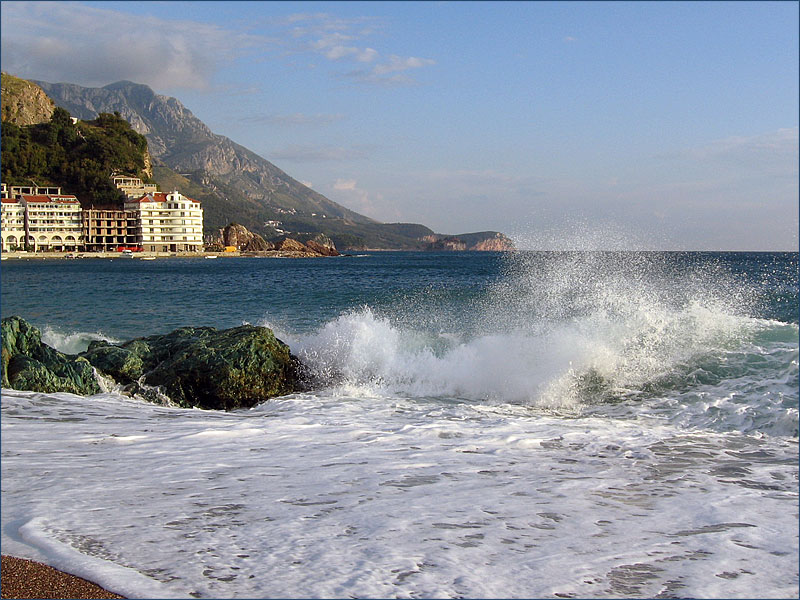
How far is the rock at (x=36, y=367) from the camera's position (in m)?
8.57

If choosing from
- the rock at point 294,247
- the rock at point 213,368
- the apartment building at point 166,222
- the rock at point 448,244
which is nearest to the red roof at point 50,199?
the apartment building at point 166,222

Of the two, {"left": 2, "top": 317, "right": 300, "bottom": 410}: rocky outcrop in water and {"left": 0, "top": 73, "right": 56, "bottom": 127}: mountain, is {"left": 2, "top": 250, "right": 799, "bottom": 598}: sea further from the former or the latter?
{"left": 0, "top": 73, "right": 56, "bottom": 127}: mountain

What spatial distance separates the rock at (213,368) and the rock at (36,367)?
50cm

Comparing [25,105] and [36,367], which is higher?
[25,105]

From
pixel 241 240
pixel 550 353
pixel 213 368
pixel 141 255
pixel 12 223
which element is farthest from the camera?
pixel 241 240

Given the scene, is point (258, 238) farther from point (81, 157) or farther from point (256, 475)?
point (256, 475)

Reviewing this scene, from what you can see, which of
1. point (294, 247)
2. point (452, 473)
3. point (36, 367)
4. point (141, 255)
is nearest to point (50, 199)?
point (141, 255)

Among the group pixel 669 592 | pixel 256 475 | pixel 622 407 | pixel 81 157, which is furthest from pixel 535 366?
pixel 81 157

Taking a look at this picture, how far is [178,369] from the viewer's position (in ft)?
30.9

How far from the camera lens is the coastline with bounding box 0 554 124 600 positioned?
3148 mm

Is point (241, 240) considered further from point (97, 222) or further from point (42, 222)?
point (42, 222)

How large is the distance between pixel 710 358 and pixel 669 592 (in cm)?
819

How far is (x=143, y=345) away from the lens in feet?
35.2

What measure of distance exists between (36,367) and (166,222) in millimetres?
105663
